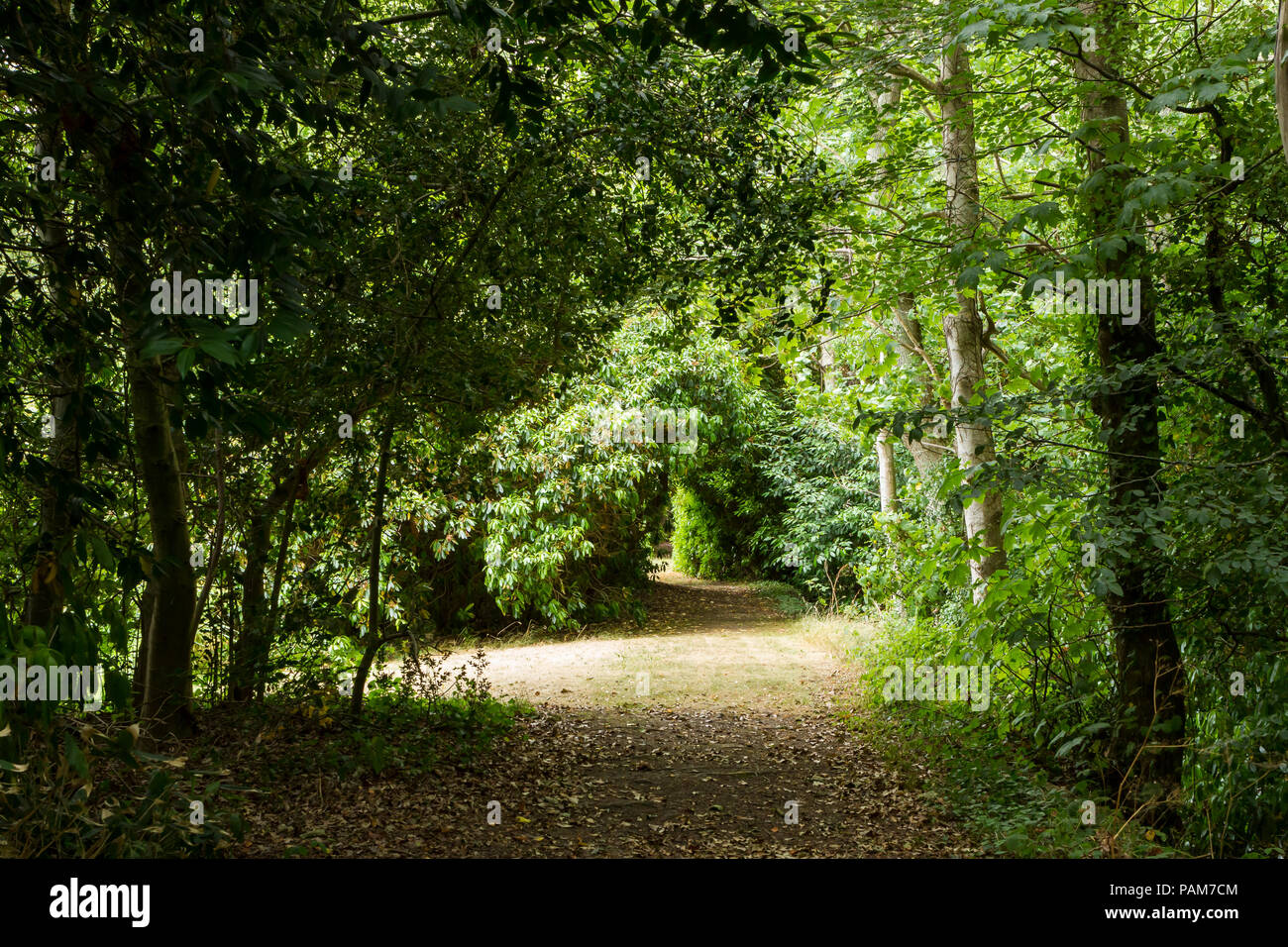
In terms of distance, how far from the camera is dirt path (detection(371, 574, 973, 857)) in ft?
18.7

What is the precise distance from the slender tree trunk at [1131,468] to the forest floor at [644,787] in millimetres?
1363

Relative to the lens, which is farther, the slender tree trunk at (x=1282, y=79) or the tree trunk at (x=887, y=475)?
the tree trunk at (x=887, y=475)

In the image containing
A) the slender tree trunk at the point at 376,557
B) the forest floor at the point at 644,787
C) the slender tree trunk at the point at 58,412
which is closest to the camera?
the slender tree trunk at the point at 58,412

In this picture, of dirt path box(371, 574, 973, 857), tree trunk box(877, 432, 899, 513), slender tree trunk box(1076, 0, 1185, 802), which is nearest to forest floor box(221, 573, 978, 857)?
dirt path box(371, 574, 973, 857)

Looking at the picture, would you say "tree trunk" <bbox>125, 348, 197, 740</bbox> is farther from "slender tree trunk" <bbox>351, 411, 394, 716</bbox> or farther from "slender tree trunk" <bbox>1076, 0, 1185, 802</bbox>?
"slender tree trunk" <bbox>1076, 0, 1185, 802</bbox>

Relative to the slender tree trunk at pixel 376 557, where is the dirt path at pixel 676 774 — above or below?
below

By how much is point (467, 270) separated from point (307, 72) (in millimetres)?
2849

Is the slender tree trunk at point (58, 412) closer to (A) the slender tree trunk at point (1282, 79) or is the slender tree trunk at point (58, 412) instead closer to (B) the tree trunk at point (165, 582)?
(B) the tree trunk at point (165, 582)

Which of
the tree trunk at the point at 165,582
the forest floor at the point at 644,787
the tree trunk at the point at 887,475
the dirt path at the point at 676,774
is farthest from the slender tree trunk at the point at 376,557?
the tree trunk at the point at 887,475

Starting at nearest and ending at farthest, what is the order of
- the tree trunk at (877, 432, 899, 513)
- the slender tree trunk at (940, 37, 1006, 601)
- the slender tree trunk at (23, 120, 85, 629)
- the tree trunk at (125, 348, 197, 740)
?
the slender tree trunk at (23, 120, 85, 629), the tree trunk at (125, 348, 197, 740), the slender tree trunk at (940, 37, 1006, 601), the tree trunk at (877, 432, 899, 513)

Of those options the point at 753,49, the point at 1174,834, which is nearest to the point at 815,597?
the point at 1174,834

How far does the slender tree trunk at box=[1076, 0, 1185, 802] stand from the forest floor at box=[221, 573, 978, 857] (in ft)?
4.47

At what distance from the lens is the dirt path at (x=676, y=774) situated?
5688 millimetres

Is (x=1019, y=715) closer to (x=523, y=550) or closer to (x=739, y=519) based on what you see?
(x=523, y=550)
